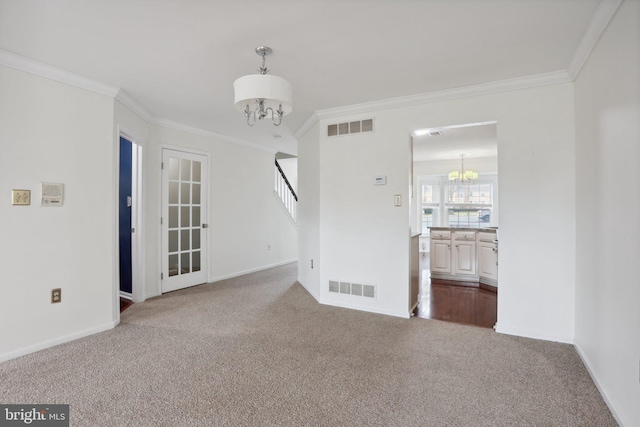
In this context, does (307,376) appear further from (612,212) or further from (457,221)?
(457,221)

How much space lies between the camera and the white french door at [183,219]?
457 cm

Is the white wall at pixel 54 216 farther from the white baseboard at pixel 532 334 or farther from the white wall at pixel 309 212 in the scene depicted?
the white baseboard at pixel 532 334

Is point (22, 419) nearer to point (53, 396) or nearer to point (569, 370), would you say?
point (53, 396)

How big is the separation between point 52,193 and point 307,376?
281 cm

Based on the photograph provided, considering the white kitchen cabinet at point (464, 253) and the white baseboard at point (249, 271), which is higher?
the white kitchen cabinet at point (464, 253)

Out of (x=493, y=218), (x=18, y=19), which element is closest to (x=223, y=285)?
(x=18, y=19)

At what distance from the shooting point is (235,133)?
523cm

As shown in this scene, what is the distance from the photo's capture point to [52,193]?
2832 mm

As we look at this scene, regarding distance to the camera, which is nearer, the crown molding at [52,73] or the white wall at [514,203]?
the crown molding at [52,73]

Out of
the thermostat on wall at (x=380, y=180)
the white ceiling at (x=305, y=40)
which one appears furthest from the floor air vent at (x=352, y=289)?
the white ceiling at (x=305, y=40)

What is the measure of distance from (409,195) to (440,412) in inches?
88.8

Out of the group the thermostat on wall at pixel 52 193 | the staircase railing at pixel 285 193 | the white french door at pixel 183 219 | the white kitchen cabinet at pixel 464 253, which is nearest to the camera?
the thermostat on wall at pixel 52 193

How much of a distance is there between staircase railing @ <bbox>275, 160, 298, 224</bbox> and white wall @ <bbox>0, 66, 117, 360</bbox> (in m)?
3.78

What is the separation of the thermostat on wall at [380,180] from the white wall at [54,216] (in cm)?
294
